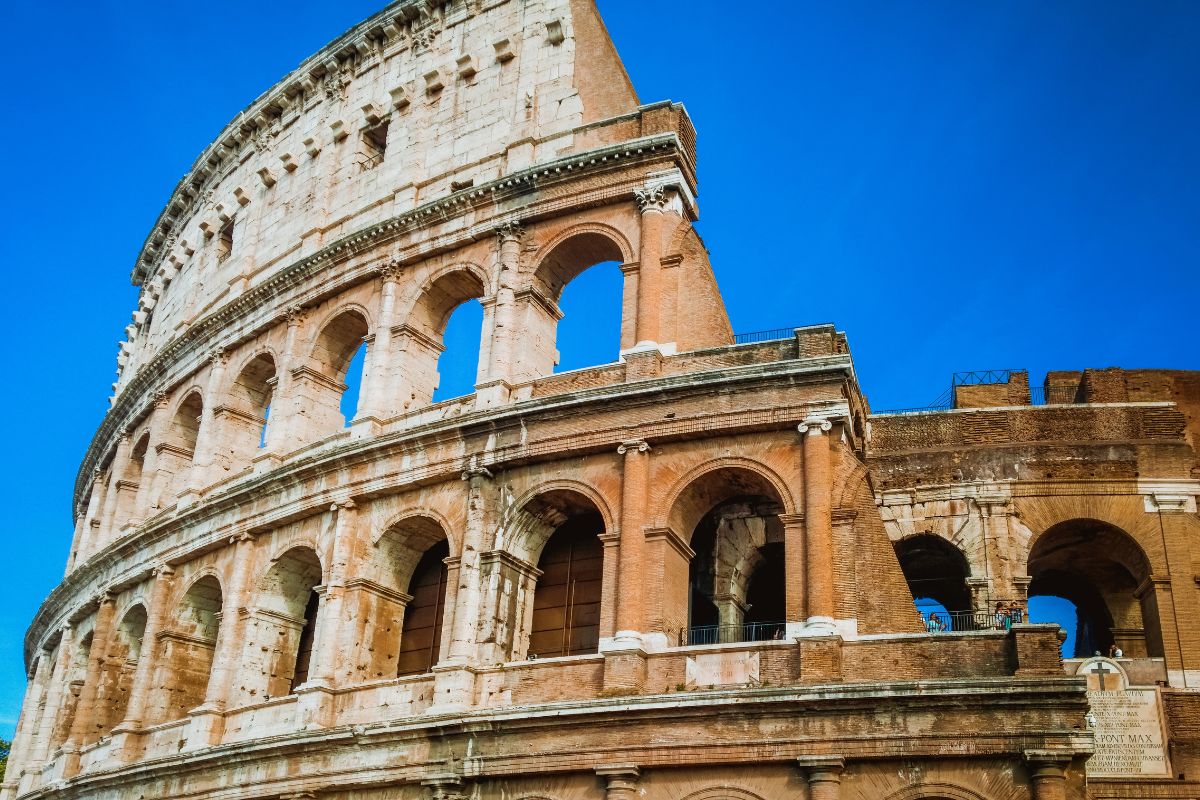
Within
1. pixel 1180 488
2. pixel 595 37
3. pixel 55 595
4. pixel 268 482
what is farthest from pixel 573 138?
pixel 55 595

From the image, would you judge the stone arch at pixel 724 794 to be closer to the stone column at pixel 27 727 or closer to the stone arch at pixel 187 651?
the stone arch at pixel 187 651

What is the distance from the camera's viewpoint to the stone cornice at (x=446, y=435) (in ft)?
55.8

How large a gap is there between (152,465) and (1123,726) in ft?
63.3

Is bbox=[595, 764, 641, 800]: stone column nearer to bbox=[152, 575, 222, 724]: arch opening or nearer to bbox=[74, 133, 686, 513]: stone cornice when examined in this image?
bbox=[74, 133, 686, 513]: stone cornice

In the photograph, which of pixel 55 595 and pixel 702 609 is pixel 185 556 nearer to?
pixel 55 595

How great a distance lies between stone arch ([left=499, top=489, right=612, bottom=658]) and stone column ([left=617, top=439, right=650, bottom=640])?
0.48m

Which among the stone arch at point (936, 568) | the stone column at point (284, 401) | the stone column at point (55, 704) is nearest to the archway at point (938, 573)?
the stone arch at point (936, 568)

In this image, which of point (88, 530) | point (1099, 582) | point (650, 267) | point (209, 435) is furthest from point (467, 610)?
point (88, 530)

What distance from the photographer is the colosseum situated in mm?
15383

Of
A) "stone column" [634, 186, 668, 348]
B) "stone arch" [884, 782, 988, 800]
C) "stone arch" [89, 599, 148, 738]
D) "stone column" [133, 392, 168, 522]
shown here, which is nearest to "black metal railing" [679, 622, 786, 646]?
"stone arch" [884, 782, 988, 800]

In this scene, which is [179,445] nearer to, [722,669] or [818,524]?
[722,669]

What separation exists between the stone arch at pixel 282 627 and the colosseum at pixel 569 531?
2.6 inches

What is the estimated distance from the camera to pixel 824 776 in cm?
1457

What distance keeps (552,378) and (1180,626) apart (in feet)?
32.7
